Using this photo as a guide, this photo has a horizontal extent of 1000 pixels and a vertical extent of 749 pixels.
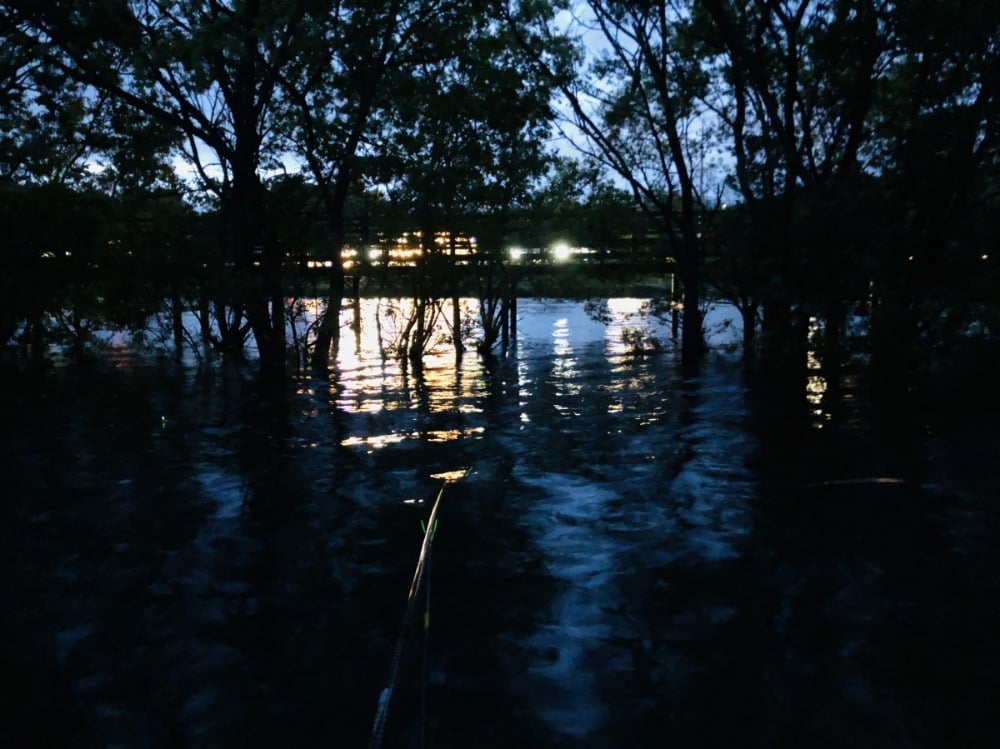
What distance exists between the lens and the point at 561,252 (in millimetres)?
22906

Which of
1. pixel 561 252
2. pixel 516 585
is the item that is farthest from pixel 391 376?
pixel 516 585

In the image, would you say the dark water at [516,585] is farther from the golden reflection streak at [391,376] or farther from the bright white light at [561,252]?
the bright white light at [561,252]

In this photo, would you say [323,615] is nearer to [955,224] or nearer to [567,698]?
[567,698]

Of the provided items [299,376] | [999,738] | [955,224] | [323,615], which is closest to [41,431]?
[299,376]

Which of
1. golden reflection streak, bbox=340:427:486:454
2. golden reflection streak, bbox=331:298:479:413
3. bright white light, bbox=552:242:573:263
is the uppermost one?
bright white light, bbox=552:242:573:263

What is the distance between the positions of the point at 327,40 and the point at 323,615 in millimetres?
13421

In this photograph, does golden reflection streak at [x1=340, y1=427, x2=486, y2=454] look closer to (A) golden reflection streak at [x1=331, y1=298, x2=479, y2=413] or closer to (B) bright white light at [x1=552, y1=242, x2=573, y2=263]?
(A) golden reflection streak at [x1=331, y1=298, x2=479, y2=413]

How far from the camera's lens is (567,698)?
432 cm

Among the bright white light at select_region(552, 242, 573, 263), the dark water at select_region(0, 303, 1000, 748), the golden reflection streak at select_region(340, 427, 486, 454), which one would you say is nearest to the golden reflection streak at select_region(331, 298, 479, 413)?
the golden reflection streak at select_region(340, 427, 486, 454)

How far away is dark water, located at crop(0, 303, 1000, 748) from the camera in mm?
4176

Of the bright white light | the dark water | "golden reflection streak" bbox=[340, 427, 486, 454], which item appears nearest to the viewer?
the dark water

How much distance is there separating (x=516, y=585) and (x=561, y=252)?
17.8m

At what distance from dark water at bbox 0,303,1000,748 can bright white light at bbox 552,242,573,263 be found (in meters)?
11.6

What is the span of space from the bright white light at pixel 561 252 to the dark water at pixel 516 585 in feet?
37.9
